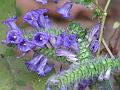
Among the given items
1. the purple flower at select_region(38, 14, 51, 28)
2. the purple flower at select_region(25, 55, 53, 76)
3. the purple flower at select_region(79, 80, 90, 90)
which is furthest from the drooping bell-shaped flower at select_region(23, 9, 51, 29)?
the purple flower at select_region(79, 80, 90, 90)

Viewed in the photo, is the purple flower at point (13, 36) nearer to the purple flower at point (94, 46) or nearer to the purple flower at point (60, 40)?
the purple flower at point (60, 40)

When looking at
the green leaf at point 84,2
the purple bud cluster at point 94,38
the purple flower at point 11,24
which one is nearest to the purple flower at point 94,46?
the purple bud cluster at point 94,38

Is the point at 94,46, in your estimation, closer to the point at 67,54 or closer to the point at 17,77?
the point at 67,54

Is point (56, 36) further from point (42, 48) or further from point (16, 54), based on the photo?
point (16, 54)

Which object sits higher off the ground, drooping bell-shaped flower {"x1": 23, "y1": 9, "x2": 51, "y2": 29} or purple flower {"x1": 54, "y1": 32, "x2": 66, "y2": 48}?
drooping bell-shaped flower {"x1": 23, "y1": 9, "x2": 51, "y2": 29}

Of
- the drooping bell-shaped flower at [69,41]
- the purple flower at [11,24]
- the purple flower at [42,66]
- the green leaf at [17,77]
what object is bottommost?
the green leaf at [17,77]

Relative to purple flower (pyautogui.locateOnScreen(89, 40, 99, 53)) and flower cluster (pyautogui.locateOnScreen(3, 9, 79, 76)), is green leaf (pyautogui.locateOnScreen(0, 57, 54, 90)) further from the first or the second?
purple flower (pyautogui.locateOnScreen(89, 40, 99, 53))
